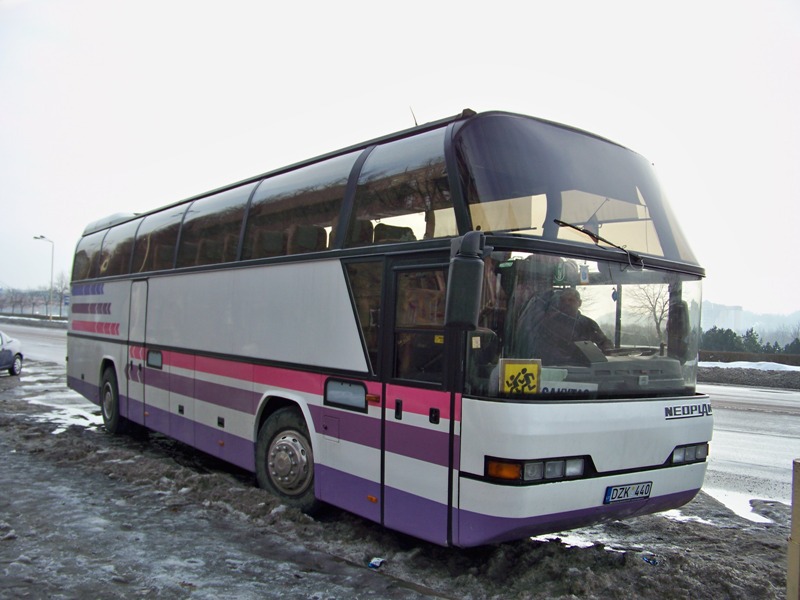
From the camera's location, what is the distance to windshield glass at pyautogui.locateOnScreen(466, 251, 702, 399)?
14.6 feet

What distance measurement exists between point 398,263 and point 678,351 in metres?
2.34

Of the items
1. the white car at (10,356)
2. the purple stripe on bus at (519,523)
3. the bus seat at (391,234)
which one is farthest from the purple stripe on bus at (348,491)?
the white car at (10,356)

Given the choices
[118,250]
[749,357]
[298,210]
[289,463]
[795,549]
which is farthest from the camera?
[749,357]

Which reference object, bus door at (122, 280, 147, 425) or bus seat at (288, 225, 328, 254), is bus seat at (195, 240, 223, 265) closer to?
bus seat at (288, 225, 328, 254)

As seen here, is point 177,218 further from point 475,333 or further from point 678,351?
point 678,351

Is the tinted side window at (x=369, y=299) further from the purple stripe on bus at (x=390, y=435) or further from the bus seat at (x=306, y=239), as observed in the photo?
the bus seat at (x=306, y=239)

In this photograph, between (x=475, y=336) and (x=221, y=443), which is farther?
(x=221, y=443)

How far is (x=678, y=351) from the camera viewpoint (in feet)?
17.6

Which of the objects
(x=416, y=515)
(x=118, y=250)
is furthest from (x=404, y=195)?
(x=118, y=250)

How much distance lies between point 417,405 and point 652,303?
201 centimetres

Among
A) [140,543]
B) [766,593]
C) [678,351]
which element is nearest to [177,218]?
[140,543]

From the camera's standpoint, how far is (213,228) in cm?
819

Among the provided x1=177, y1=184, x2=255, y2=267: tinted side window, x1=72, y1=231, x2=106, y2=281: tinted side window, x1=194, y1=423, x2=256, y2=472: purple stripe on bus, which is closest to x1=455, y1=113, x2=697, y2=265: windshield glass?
x1=177, y1=184, x2=255, y2=267: tinted side window

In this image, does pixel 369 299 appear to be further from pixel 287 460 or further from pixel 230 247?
pixel 230 247
